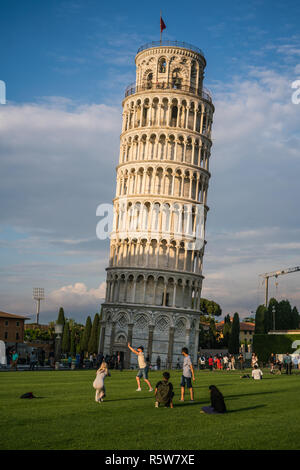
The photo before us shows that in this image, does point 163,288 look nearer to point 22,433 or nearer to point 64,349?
point 64,349

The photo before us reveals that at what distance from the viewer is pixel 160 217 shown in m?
75.1

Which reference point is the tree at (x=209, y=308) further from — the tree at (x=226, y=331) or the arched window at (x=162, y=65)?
the arched window at (x=162, y=65)

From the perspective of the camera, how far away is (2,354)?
56.9m

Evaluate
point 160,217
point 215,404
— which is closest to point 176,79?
point 160,217

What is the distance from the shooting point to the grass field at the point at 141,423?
42.5 ft

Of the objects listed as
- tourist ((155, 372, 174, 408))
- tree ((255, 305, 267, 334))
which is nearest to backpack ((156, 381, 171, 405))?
tourist ((155, 372, 174, 408))

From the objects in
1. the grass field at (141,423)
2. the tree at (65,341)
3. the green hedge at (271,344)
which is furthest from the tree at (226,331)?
the grass field at (141,423)

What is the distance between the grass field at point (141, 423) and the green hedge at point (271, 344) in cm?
4858

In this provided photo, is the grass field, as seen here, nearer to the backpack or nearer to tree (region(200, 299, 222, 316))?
the backpack

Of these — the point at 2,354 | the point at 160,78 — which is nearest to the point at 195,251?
the point at 160,78

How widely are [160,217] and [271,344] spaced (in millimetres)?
22440

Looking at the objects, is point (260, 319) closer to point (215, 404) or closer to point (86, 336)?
point (86, 336)

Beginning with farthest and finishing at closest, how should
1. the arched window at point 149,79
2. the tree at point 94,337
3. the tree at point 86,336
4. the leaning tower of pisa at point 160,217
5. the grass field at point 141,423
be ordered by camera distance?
the tree at point 86,336 < the tree at point 94,337 < the arched window at point 149,79 < the leaning tower of pisa at point 160,217 < the grass field at point 141,423
